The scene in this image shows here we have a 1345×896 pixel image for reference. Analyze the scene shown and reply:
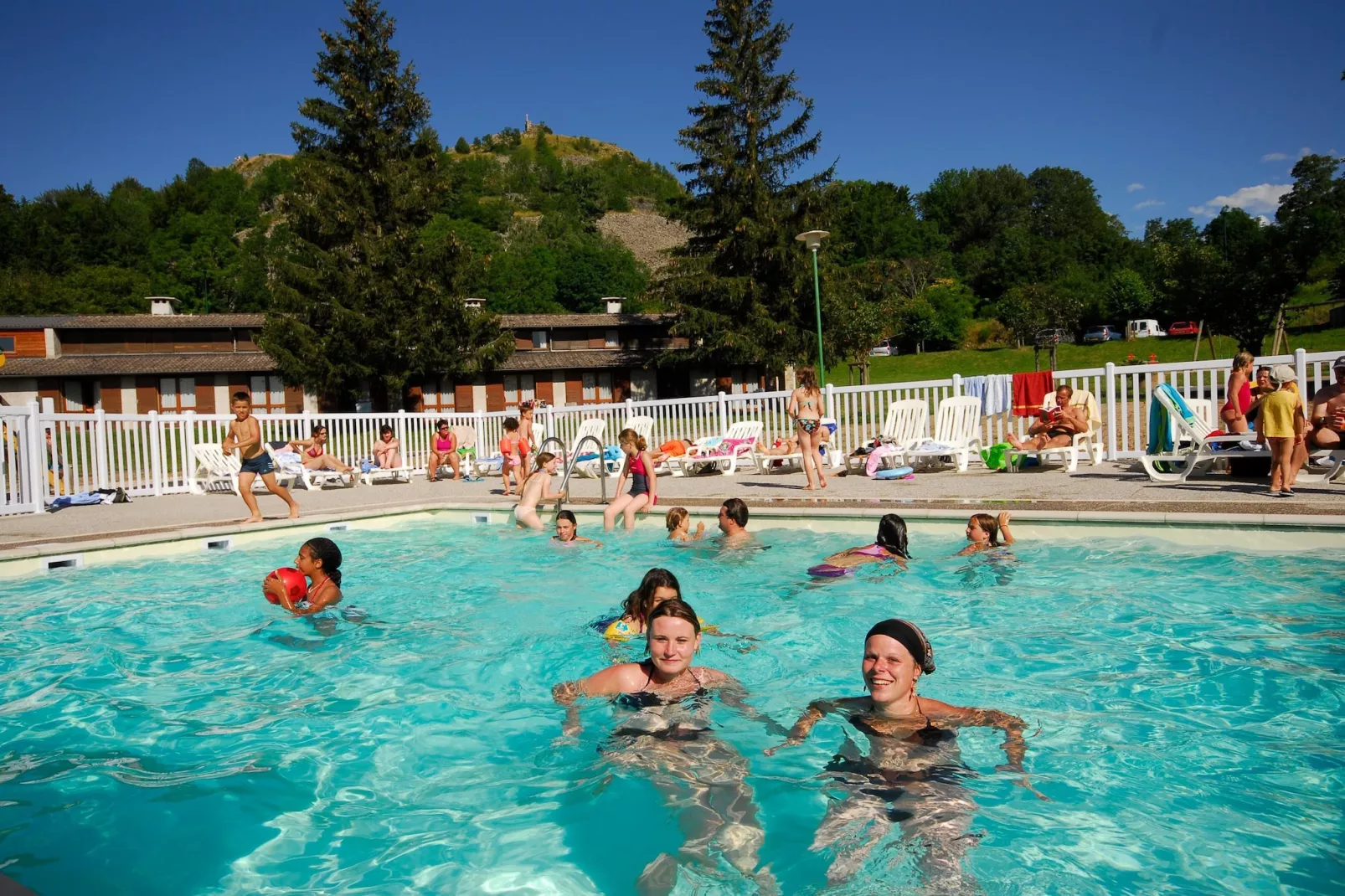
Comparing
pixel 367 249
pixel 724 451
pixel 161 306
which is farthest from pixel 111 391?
pixel 724 451

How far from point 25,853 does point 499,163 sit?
6765 inches

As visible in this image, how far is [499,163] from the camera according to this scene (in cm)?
16412

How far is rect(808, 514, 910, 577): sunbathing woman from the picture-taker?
7.34 meters

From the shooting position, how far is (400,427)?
1878 cm

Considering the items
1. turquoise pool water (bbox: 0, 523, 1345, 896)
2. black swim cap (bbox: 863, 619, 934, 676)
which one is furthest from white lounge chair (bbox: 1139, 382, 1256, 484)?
black swim cap (bbox: 863, 619, 934, 676)

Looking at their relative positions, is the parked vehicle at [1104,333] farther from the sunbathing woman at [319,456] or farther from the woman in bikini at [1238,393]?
the sunbathing woman at [319,456]

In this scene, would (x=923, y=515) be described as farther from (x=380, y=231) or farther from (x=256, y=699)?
(x=380, y=231)

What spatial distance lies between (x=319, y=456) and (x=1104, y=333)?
A: 63741mm

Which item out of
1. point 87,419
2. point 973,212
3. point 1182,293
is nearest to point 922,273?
point 973,212

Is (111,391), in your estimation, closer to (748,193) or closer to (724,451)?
(748,193)

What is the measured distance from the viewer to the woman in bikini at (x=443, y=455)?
17.8 m

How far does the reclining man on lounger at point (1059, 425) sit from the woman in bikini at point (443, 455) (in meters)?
10.4

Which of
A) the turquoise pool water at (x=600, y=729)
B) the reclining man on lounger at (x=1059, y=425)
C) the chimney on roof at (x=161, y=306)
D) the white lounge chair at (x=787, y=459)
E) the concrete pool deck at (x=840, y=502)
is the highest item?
the chimney on roof at (x=161, y=306)

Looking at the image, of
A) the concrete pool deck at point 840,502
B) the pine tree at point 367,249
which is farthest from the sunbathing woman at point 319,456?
the pine tree at point 367,249
